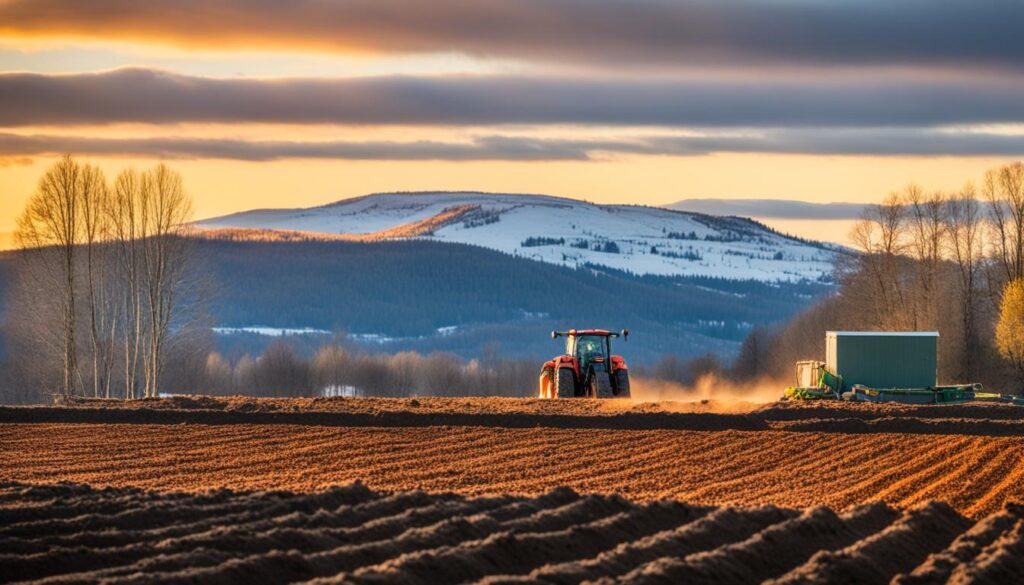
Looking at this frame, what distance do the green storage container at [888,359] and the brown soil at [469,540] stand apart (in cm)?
2905

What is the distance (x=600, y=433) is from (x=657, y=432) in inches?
56.6

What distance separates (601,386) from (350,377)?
67909 millimetres

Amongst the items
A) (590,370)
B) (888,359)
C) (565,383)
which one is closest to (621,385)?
(590,370)

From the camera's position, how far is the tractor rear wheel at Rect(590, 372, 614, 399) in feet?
132

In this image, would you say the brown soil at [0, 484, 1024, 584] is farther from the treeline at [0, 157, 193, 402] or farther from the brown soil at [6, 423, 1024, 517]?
the treeline at [0, 157, 193, 402]

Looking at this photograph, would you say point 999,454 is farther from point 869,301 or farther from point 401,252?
point 401,252

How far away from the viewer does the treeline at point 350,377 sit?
104 m

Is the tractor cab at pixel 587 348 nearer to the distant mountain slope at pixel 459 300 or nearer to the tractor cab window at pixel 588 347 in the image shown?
the tractor cab window at pixel 588 347

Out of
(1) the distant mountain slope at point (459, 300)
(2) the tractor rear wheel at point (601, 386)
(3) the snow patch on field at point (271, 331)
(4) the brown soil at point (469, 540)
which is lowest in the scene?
(4) the brown soil at point (469, 540)

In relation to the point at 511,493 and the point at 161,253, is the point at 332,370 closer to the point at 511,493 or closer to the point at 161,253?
the point at 161,253

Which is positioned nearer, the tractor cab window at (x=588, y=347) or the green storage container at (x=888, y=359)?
the tractor cab window at (x=588, y=347)

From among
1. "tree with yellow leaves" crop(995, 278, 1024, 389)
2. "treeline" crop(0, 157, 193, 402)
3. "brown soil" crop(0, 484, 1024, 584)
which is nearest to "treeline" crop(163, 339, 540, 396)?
"treeline" crop(0, 157, 193, 402)

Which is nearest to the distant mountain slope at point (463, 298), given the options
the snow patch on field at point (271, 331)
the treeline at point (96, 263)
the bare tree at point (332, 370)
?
the snow patch on field at point (271, 331)

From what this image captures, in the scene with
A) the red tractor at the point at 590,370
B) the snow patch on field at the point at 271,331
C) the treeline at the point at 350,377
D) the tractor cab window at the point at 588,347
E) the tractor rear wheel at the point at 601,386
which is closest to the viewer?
the tractor rear wheel at the point at 601,386
